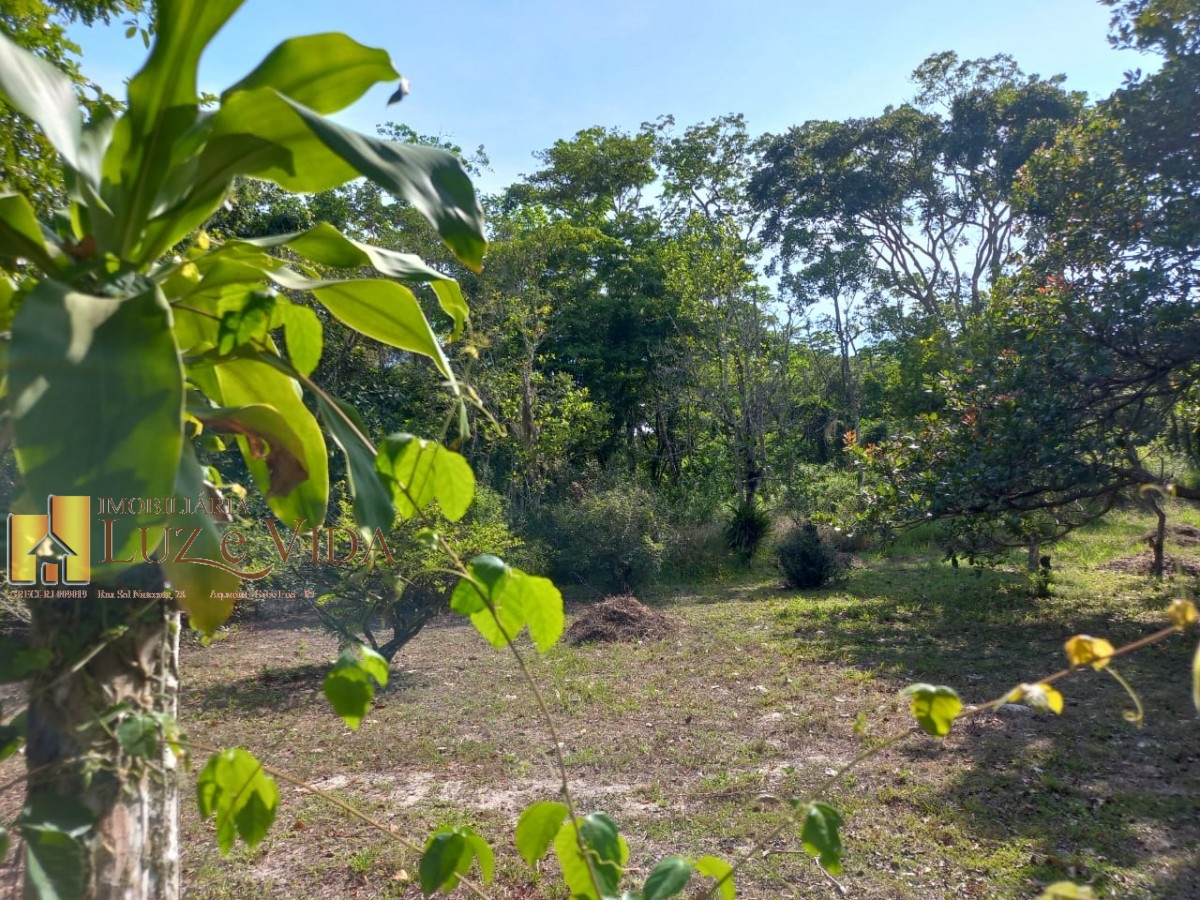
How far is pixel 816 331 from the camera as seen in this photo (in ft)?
75.4

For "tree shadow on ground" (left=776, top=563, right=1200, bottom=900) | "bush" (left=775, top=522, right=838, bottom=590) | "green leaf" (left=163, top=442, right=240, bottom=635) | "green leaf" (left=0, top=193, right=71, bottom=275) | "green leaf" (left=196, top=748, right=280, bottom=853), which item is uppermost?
"green leaf" (left=0, top=193, right=71, bottom=275)

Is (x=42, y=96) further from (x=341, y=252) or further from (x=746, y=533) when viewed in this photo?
(x=746, y=533)

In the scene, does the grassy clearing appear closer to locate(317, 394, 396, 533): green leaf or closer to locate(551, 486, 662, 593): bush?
locate(317, 394, 396, 533): green leaf

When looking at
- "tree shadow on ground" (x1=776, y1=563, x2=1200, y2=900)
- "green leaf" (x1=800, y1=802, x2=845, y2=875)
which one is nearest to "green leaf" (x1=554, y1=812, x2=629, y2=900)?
"green leaf" (x1=800, y1=802, x2=845, y2=875)

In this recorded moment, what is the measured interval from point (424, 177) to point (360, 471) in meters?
0.34

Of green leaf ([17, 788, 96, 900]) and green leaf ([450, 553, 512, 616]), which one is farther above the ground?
green leaf ([450, 553, 512, 616])

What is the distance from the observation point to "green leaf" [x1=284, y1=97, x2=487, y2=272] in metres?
0.67

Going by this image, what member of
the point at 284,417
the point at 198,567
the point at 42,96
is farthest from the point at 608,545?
the point at 42,96

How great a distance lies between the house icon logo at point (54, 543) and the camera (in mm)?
619

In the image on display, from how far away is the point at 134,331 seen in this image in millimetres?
596

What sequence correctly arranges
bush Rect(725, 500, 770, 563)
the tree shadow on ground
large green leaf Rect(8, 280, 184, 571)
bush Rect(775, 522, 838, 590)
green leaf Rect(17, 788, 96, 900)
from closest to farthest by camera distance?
1. large green leaf Rect(8, 280, 184, 571)
2. green leaf Rect(17, 788, 96, 900)
3. the tree shadow on ground
4. bush Rect(775, 522, 838, 590)
5. bush Rect(725, 500, 770, 563)

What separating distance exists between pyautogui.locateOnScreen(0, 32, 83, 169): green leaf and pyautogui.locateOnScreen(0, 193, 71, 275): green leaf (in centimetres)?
6

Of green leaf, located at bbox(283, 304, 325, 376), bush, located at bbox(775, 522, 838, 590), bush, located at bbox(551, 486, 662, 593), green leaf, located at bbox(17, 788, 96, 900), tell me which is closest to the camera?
green leaf, located at bbox(17, 788, 96, 900)

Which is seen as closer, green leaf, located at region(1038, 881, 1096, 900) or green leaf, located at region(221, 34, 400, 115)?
green leaf, located at region(1038, 881, 1096, 900)
